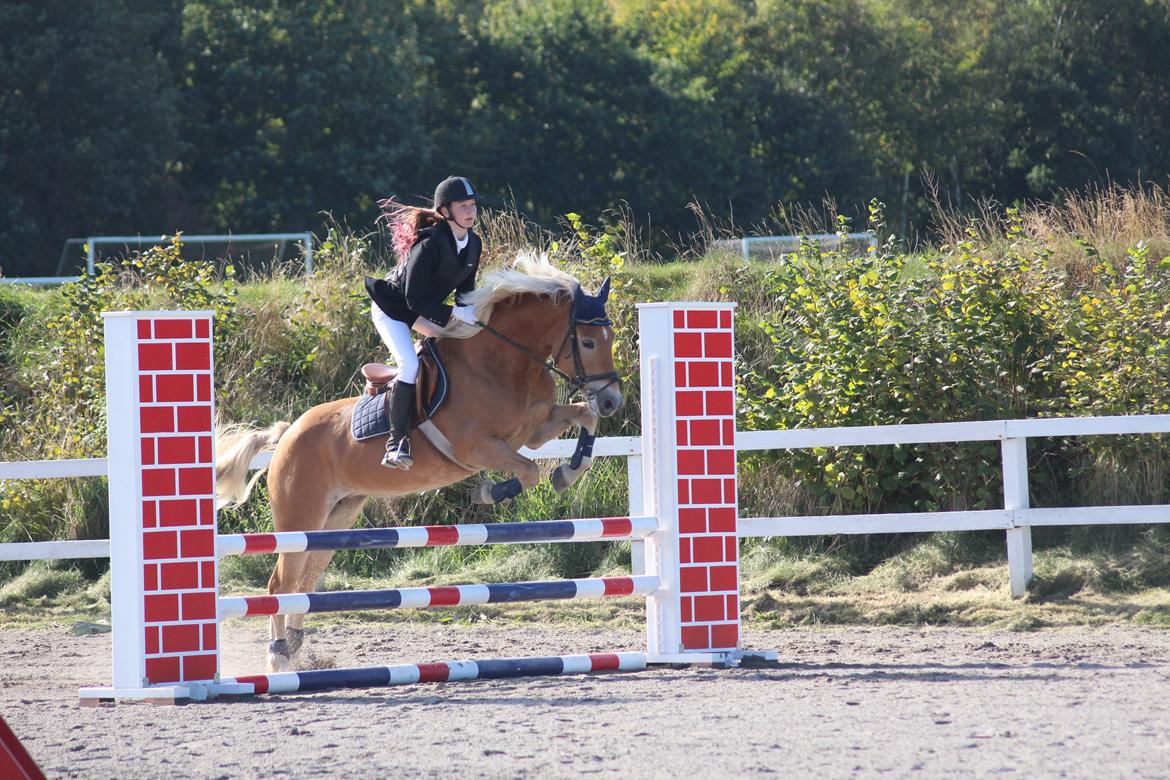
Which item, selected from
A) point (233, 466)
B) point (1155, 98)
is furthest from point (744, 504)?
point (1155, 98)

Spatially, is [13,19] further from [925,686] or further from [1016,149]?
[925,686]

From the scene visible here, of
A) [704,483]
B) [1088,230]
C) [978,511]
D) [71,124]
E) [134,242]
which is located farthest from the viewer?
[71,124]

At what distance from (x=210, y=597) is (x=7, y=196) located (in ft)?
72.5

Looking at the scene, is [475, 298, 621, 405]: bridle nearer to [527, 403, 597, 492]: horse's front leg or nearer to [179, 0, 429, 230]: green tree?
[527, 403, 597, 492]: horse's front leg

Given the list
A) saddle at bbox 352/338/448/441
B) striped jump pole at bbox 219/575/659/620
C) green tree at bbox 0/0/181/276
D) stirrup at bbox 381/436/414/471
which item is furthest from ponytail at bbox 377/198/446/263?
green tree at bbox 0/0/181/276

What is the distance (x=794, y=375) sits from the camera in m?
9.70

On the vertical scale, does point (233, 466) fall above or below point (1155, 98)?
below

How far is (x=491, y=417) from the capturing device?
239 inches

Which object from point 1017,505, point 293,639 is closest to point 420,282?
point 293,639

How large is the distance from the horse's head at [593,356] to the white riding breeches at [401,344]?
67 centimetres

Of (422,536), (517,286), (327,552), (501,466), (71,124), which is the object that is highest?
(71,124)

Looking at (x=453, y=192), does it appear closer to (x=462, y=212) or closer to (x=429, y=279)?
(x=462, y=212)

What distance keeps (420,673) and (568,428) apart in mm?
1227

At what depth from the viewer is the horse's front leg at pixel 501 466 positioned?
5898 millimetres
